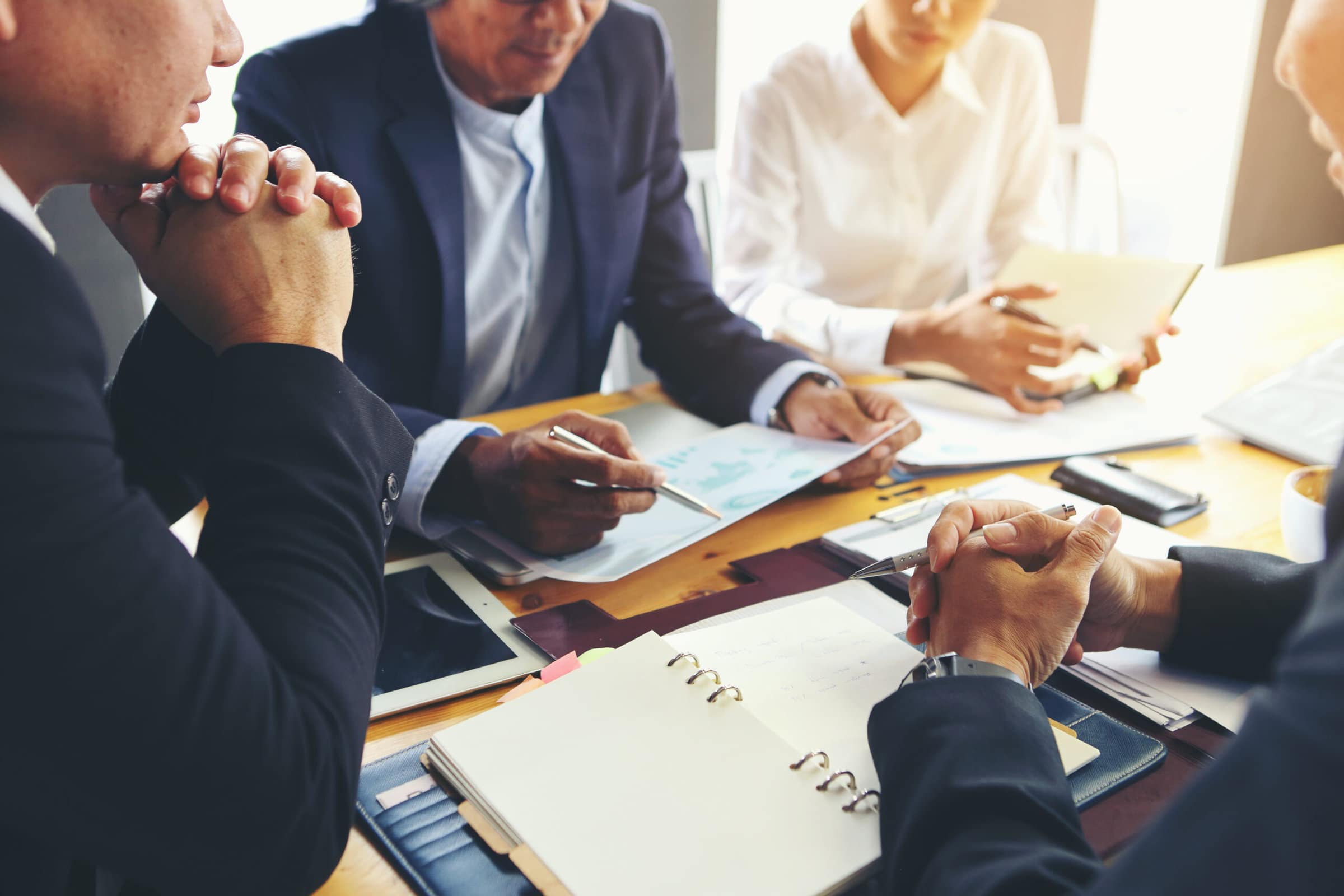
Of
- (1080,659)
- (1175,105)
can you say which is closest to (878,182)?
(1080,659)

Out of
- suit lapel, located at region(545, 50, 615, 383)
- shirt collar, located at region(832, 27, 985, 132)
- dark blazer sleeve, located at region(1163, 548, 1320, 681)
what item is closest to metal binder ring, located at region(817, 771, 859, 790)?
dark blazer sleeve, located at region(1163, 548, 1320, 681)

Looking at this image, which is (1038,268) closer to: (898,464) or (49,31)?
(898,464)

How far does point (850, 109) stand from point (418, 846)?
5.80 feet

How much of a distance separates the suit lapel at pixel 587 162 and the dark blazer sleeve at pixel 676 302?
112mm

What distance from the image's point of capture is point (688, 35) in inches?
111

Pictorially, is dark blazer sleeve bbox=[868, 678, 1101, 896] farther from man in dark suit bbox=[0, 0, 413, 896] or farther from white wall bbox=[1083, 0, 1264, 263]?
white wall bbox=[1083, 0, 1264, 263]

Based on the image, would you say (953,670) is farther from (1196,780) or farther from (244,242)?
(244,242)

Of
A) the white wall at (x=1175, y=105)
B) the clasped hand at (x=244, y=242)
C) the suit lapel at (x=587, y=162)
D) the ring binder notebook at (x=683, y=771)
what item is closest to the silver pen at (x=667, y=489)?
the ring binder notebook at (x=683, y=771)

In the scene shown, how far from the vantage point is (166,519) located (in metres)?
0.60

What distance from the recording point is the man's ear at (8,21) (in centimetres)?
50

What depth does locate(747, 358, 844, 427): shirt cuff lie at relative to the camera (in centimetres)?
135

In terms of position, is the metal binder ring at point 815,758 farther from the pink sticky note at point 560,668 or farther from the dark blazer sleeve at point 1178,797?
the pink sticky note at point 560,668

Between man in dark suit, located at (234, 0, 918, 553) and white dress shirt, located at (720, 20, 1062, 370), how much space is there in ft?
1.01

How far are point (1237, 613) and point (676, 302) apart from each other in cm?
99
